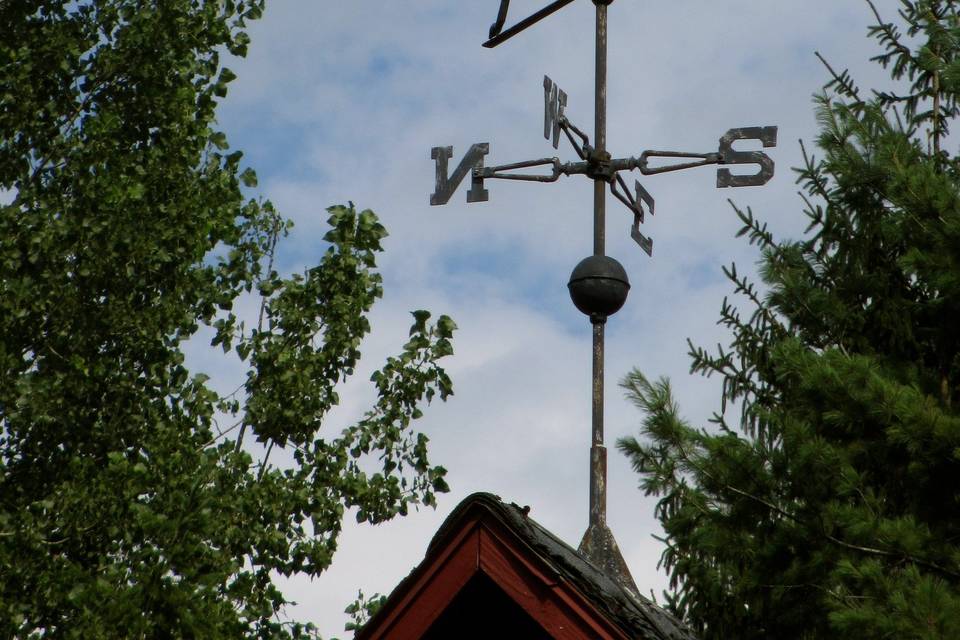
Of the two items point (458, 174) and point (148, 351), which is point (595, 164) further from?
point (148, 351)

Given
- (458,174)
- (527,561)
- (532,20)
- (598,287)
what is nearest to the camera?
(527,561)

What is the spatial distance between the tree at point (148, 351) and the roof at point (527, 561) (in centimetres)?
510

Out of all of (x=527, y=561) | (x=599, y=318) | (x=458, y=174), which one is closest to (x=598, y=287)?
(x=599, y=318)

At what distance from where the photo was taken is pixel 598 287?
25.0ft

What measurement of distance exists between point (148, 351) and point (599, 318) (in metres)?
4.90

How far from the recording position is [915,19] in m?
6.68

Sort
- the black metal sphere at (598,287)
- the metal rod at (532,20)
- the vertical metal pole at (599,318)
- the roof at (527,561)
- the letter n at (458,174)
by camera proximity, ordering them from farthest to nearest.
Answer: the letter n at (458,174)
the black metal sphere at (598,287)
the vertical metal pole at (599,318)
the metal rod at (532,20)
the roof at (527,561)

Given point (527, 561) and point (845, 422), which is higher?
point (845, 422)

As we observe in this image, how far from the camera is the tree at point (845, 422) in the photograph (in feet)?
16.5

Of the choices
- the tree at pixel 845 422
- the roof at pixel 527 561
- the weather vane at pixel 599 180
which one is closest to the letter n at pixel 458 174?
the weather vane at pixel 599 180

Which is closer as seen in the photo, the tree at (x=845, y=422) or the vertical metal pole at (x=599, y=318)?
the tree at (x=845, y=422)

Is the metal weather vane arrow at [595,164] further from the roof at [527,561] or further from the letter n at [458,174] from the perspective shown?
the roof at [527,561]

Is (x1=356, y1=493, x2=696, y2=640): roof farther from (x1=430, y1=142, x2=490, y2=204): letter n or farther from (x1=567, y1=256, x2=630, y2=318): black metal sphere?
(x1=430, y1=142, x2=490, y2=204): letter n

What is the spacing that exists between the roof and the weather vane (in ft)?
6.41
